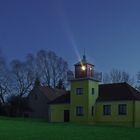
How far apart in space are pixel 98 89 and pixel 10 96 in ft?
63.2

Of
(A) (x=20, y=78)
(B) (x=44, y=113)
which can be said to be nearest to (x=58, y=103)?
(B) (x=44, y=113)

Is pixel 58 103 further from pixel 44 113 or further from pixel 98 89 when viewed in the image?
pixel 44 113

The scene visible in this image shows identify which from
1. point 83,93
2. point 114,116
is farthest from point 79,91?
point 114,116

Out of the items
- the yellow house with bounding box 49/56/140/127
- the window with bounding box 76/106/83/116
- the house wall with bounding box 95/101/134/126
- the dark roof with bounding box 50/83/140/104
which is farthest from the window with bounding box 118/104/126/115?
the window with bounding box 76/106/83/116

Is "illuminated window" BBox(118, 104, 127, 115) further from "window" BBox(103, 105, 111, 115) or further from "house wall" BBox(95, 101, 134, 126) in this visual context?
"window" BBox(103, 105, 111, 115)

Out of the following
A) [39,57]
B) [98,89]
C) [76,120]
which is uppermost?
[39,57]

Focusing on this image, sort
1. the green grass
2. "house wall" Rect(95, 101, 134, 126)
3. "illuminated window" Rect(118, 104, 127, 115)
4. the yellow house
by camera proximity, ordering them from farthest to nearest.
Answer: "illuminated window" Rect(118, 104, 127, 115), the yellow house, "house wall" Rect(95, 101, 134, 126), the green grass

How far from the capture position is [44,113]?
6334cm

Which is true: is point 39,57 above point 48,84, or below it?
above

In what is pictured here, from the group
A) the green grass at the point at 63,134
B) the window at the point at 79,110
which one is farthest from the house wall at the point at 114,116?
the green grass at the point at 63,134

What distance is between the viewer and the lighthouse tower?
1892 inches

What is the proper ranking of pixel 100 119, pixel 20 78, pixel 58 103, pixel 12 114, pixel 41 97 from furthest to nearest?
pixel 20 78, pixel 41 97, pixel 12 114, pixel 58 103, pixel 100 119

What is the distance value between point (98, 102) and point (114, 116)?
3.11 meters

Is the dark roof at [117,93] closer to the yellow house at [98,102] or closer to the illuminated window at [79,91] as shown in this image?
the yellow house at [98,102]
